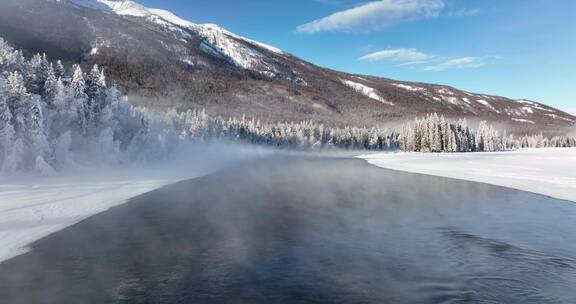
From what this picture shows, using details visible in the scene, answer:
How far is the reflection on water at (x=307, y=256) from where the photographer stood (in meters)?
12.0

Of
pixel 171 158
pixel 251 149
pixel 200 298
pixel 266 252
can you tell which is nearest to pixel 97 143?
pixel 171 158

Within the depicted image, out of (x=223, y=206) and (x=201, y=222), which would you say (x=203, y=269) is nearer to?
(x=201, y=222)

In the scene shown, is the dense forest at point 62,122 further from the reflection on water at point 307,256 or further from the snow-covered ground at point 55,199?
the reflection on water at point 307,256

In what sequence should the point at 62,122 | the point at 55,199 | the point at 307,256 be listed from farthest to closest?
the point at 62,122, the point at 55,199, the point at 307,256

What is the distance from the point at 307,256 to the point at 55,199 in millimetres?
18481

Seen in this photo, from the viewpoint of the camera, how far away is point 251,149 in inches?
5576

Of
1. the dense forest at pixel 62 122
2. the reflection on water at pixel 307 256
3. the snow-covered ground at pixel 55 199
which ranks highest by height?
the dense forest at pixel 62 122

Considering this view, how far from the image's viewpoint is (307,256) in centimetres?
1580

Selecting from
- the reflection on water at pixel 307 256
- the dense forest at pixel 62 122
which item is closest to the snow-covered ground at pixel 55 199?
the reflection on water at pixel 307 256

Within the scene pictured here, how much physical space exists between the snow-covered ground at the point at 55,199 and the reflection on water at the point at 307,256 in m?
1.07

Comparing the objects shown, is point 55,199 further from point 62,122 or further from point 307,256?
point 62,122

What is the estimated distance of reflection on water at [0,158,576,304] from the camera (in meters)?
12.0

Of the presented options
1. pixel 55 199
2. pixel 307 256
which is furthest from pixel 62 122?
pixel 307 256

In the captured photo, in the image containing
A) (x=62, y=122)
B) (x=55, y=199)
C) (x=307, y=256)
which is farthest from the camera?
(x=62, y=122)
